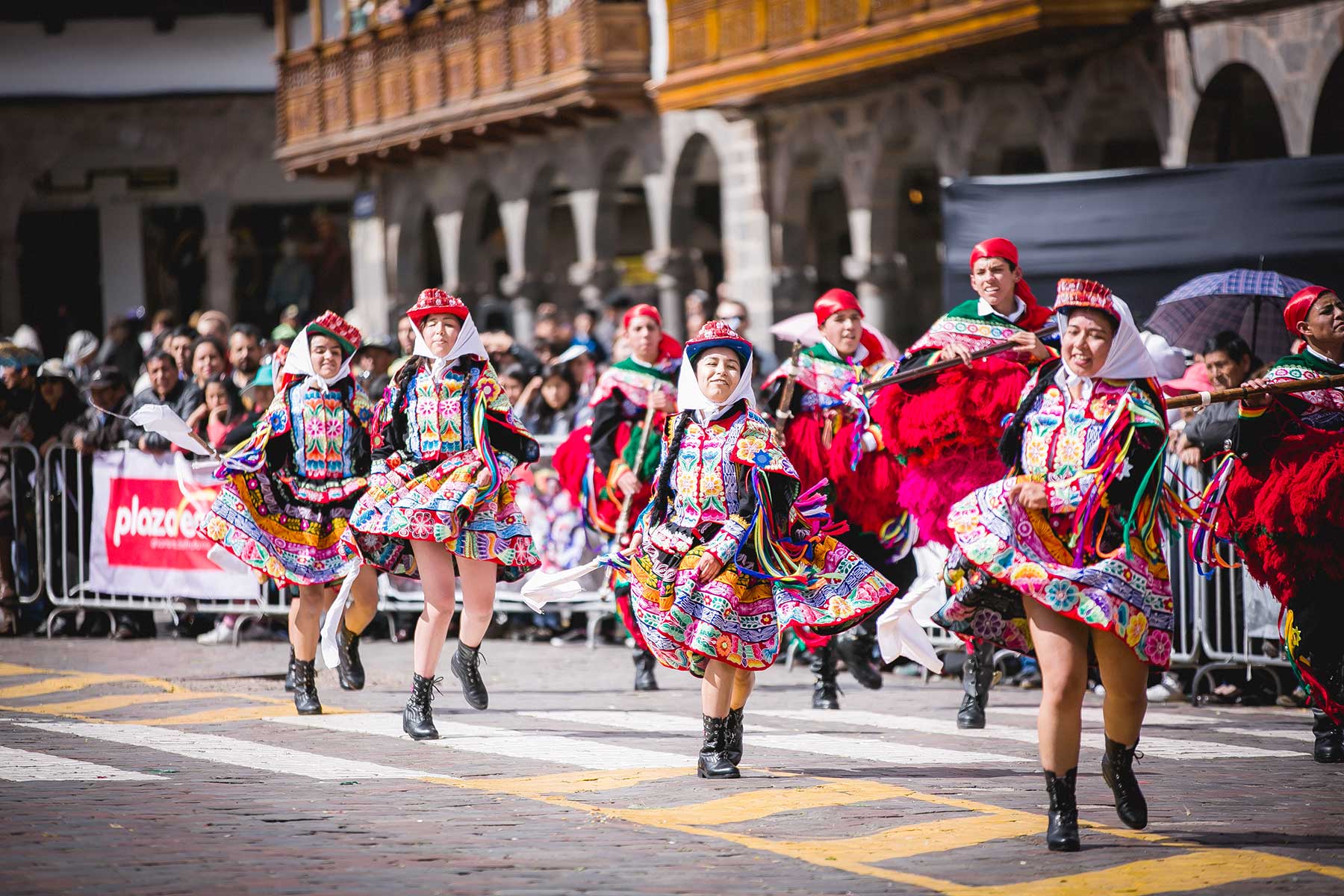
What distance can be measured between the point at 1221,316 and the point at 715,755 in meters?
5.10

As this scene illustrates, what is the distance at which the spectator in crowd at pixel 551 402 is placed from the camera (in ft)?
49.3

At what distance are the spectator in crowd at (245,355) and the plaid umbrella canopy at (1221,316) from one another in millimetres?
6165

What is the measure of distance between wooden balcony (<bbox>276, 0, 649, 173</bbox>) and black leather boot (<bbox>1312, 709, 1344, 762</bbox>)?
1840 cm

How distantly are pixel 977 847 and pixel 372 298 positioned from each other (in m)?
30.1

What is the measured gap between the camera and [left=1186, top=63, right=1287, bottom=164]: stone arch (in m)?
19.1

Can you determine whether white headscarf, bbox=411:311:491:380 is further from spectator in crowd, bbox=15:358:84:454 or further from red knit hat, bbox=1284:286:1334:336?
spectator in crowd, bbox=15:358:84:454

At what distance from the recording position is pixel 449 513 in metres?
9.73

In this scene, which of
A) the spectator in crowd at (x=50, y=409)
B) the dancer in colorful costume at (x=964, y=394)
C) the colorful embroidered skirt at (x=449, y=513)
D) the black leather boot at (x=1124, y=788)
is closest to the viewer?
the black leather boot at (x=1124, y=788)

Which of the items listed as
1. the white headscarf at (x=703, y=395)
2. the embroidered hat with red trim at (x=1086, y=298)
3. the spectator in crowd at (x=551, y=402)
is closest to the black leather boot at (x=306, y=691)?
the white headscarf at (x=703, y=395)

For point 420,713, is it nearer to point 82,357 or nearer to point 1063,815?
point 1063,815

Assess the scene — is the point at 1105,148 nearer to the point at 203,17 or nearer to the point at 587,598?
the point at 587,598

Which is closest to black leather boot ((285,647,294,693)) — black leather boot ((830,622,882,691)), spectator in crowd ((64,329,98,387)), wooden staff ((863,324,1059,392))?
black leather boot ((830,622,882,691))

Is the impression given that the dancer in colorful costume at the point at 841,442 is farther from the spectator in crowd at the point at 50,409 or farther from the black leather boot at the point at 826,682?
the spectator in crowd at the point at 50,409

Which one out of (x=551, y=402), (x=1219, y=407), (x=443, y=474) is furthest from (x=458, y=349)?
(x=551, y=402)
